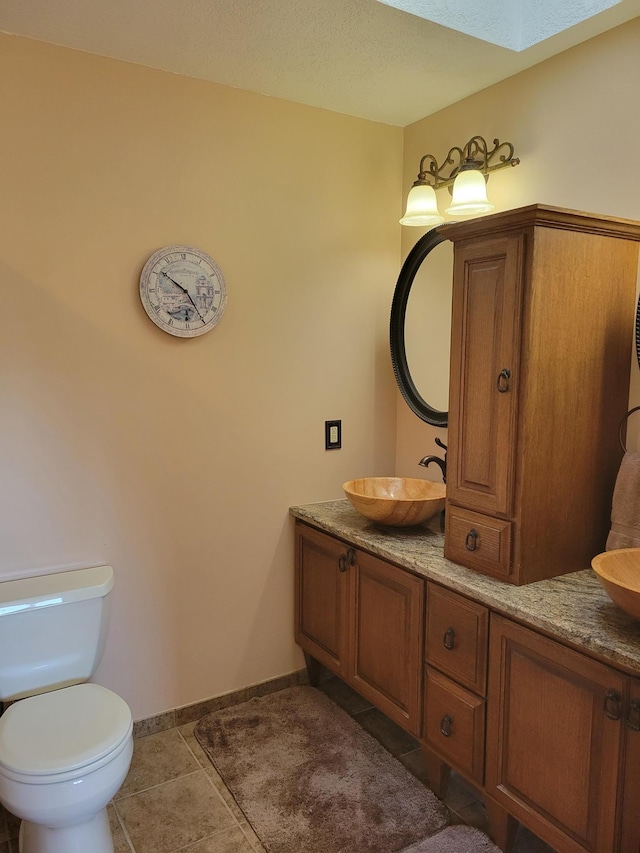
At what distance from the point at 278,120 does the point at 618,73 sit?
1205 millimetres

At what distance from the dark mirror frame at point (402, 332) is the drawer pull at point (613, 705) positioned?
1.37m

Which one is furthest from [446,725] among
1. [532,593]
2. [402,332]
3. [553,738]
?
[402,332]

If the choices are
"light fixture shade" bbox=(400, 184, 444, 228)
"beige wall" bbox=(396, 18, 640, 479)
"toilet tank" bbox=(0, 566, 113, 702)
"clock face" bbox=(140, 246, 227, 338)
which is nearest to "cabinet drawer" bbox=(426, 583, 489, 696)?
"beige wall" bbox=(396, 18, 640, 479)

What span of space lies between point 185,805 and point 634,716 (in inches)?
56.0

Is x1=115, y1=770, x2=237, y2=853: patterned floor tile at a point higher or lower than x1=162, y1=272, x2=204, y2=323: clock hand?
lower

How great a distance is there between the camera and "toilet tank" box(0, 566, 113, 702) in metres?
1.96

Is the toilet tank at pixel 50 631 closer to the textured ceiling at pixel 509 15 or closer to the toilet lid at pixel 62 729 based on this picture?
the toilet lid at pixel 62 729

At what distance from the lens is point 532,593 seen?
5.67 ft

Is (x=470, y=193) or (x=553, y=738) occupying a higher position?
(x=470, y=193)

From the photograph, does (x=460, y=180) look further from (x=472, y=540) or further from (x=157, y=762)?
(x=157, y=762)

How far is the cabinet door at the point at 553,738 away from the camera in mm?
1452

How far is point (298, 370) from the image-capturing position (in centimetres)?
263

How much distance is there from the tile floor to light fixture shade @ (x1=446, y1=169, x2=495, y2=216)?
1.97m

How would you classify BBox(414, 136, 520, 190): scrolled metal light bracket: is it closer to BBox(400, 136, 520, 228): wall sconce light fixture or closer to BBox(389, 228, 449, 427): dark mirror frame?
BBox(400, 136, 520, 228): wall sconce light fixture
